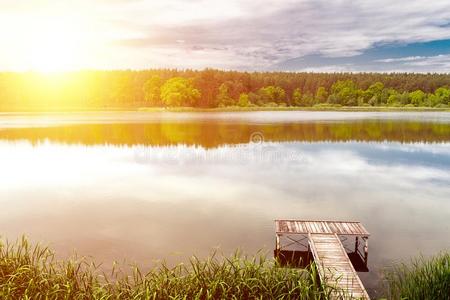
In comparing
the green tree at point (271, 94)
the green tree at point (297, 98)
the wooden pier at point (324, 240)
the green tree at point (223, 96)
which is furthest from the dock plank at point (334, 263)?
the green tree at point (297, 98)

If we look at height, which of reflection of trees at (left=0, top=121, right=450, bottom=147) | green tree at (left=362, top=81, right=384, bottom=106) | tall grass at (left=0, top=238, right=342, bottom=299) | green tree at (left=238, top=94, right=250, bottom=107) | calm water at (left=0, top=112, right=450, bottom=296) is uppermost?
green tree at (left=362, top=81, right=384, bottom=106)

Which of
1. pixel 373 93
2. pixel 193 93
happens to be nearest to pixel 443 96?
pixel 373 93

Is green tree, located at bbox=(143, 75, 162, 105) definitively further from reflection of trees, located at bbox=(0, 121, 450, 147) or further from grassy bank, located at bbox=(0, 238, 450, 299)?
grassy bank, located at bbox=(0, 238, 450, 299)

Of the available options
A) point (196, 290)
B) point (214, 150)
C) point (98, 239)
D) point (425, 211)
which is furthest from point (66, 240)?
point (214, 150)

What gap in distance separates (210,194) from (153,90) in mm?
148428

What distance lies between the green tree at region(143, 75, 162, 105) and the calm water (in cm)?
11973

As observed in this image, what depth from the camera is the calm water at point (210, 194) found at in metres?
18.7

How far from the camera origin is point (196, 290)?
1077 cm

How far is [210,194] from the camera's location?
27.0 meters

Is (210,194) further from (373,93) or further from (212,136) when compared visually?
(373,93)

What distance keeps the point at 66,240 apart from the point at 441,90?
196 metres

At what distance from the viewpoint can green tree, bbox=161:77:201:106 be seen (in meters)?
156

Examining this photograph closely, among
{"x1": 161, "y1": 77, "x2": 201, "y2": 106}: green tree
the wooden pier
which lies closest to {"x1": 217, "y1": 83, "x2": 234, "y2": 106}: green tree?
{"x1": 161, "y1": 77, "x2": 201, "y2": 106}: green tree

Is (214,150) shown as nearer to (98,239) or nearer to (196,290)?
(98,239)
